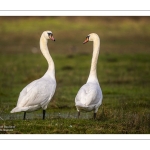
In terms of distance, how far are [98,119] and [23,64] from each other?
1240cm

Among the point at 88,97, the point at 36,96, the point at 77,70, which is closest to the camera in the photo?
the point at 88,97

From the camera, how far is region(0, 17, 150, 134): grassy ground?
12805mm

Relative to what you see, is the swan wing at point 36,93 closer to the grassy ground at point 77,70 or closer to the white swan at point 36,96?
the white swan at point 36,96

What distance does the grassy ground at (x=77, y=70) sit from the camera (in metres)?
12.8

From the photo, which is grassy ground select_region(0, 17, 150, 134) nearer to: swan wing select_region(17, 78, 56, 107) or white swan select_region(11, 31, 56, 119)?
white swan select_region(11, 31, 56, 119)

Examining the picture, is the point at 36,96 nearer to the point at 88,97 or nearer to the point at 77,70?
the point at 88,97

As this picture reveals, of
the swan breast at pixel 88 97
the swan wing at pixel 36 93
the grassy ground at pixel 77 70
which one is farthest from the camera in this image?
the swan wing at pixel 36 93

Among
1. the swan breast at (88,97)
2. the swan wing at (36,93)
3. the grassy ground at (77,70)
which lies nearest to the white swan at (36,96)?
the swan wing at (36,93)

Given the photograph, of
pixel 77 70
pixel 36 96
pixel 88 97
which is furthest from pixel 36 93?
pixel 77 70

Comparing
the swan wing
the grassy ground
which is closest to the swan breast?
the grassy ground

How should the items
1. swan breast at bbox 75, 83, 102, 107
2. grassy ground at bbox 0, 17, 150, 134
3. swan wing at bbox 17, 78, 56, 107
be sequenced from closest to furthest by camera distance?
grassy ground at bbox 0, 17, 150, 134 < swan breast at bbox 75, 83, 102, 107 < swan wing at bbox 17, 78, 56, 107

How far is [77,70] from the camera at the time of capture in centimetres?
2423
